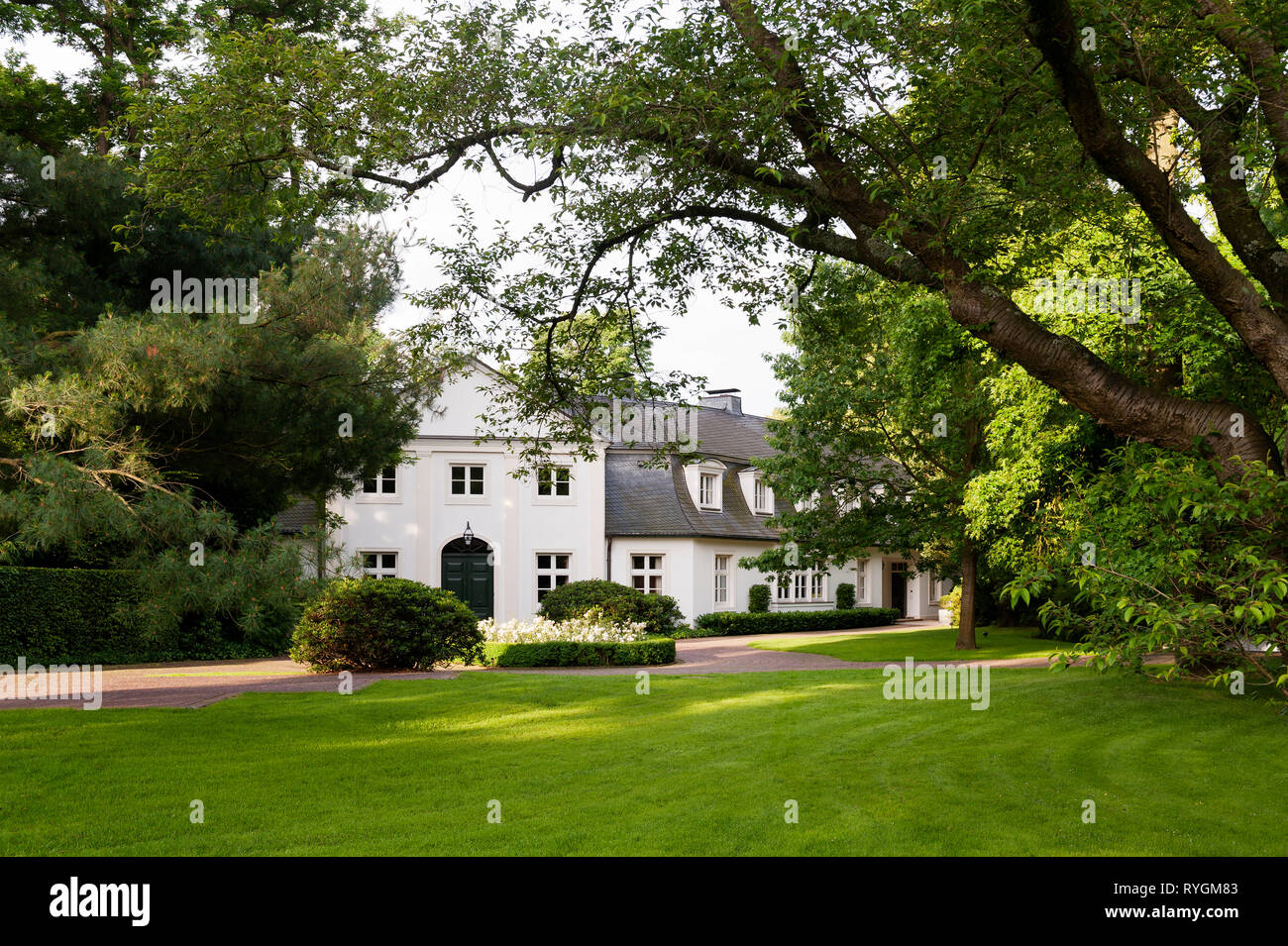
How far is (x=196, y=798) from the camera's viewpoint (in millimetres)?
7977

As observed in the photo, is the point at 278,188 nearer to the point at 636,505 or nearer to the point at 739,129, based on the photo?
the point at 739,129

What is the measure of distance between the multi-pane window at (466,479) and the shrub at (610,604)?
19.3 feet

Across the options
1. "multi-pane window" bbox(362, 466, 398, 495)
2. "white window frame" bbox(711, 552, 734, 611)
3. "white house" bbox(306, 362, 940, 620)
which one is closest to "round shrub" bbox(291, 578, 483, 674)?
"white house" bbox(306, 362, 940, 620)

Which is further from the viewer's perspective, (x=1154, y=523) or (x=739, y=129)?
(x=739, y=129)

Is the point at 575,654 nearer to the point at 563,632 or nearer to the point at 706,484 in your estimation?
the point at 563,632

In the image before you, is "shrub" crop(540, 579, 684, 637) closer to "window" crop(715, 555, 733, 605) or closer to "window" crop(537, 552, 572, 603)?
"window" crop(537, 552, 572, 603)

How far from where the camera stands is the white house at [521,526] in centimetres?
2995

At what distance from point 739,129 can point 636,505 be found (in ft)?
80.4

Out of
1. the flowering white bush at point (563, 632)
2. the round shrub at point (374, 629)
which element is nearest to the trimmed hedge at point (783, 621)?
the flowering white bush at point (563, 632)

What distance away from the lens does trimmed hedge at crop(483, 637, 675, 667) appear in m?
19.5

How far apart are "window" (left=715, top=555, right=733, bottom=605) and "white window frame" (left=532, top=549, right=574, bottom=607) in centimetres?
502

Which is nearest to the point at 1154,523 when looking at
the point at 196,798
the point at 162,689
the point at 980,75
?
the point at 980,75

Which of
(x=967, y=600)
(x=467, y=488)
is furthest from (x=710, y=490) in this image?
(x=967, y=600)

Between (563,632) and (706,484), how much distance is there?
46.0 feet
